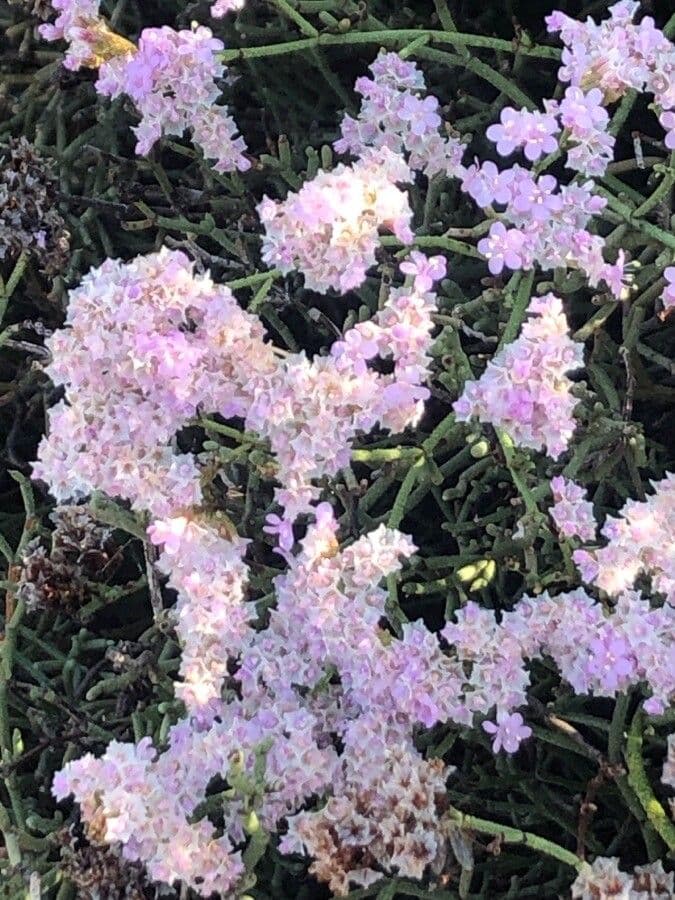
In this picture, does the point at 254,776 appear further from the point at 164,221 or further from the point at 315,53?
the point at 315,53

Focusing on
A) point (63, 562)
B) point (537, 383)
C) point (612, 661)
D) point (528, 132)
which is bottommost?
point (63, 562)

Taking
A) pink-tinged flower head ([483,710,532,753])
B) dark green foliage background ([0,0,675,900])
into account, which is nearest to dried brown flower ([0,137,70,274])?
dark green foliage background ([0,0,675,900])

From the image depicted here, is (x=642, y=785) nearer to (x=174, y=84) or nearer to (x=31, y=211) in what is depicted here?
(x=174, y=84)

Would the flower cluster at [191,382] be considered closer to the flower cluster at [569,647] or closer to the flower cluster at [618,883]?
the flower cluster at [569,647]

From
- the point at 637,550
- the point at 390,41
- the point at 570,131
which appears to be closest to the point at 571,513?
the point at 637,550

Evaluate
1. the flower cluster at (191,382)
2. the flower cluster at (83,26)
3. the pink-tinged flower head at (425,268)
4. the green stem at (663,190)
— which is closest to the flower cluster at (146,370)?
the flower cluster at (191,382)

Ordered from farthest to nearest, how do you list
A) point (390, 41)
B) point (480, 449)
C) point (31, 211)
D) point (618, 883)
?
point (31, 211) → point (390, 41) → point (480, 449) → point (618, 883)
